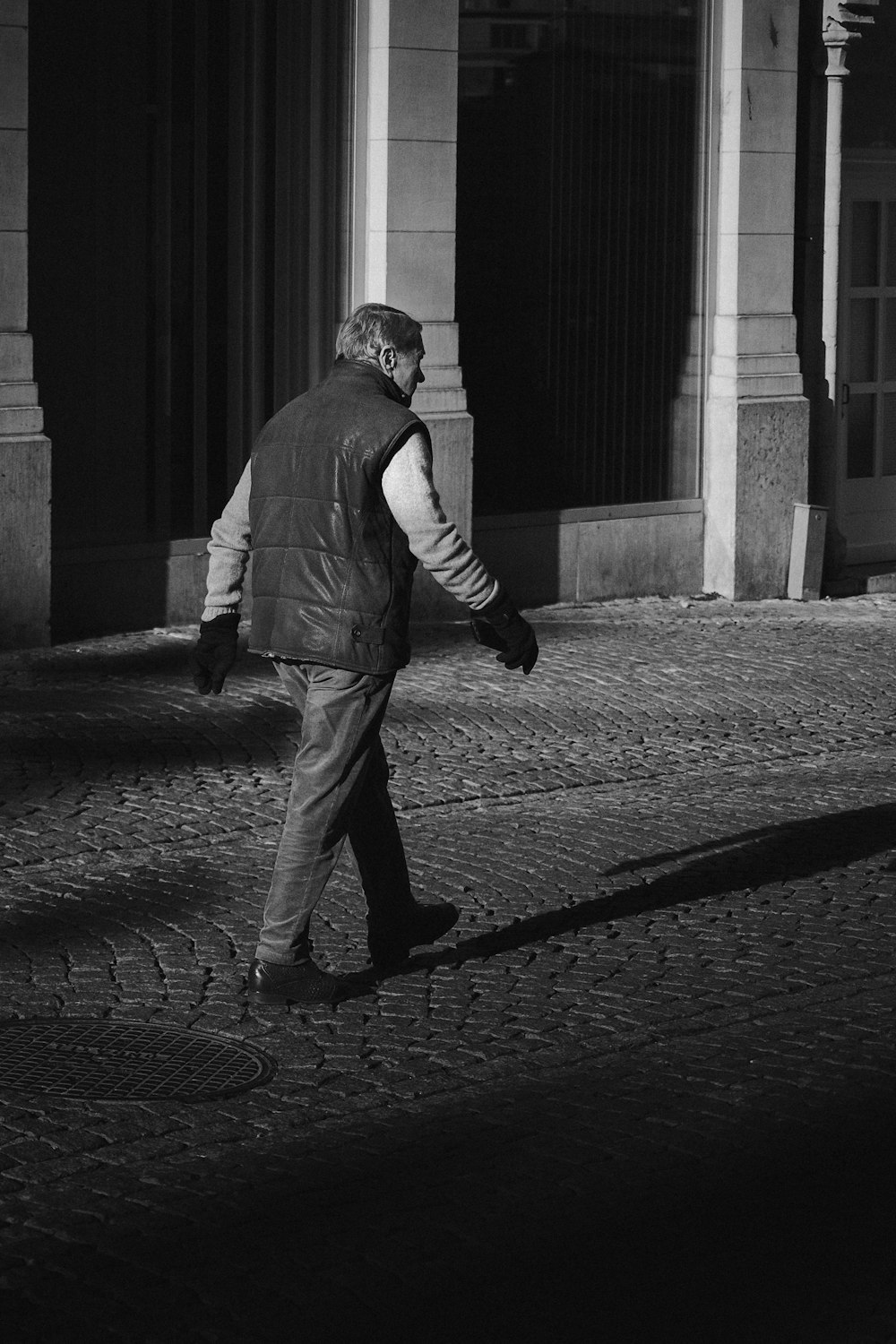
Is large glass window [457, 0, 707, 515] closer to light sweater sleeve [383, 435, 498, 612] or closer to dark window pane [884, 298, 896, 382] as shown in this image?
dark window pane [884, 298, 896, 382]

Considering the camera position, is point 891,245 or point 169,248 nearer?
point 169,248

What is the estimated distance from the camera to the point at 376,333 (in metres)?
5.80

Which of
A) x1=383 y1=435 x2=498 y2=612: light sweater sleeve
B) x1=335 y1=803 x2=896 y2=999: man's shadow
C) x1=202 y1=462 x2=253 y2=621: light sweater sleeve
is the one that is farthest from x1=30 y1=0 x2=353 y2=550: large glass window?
x1=383 y1=435 x2=498 y2=612: light sweater sleeve

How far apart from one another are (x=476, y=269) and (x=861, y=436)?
3.49 metres

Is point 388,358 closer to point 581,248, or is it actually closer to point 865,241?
point 581,248

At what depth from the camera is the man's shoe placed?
20.0ft

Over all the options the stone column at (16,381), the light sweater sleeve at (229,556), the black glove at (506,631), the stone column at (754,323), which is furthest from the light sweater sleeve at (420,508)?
the stone column at (754,323)

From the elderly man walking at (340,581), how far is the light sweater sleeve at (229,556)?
12 centimetres

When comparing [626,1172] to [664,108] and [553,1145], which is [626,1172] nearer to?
[553,1145]

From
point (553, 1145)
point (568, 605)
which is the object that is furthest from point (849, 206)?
point (553, 1145)

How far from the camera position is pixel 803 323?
46.9 feet

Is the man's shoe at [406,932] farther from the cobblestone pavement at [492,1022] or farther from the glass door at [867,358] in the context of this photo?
the glass door at [867,358]

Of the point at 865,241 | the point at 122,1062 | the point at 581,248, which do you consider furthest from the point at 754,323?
the point at 122,1062

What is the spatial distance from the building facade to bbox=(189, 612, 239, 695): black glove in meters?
5.08
